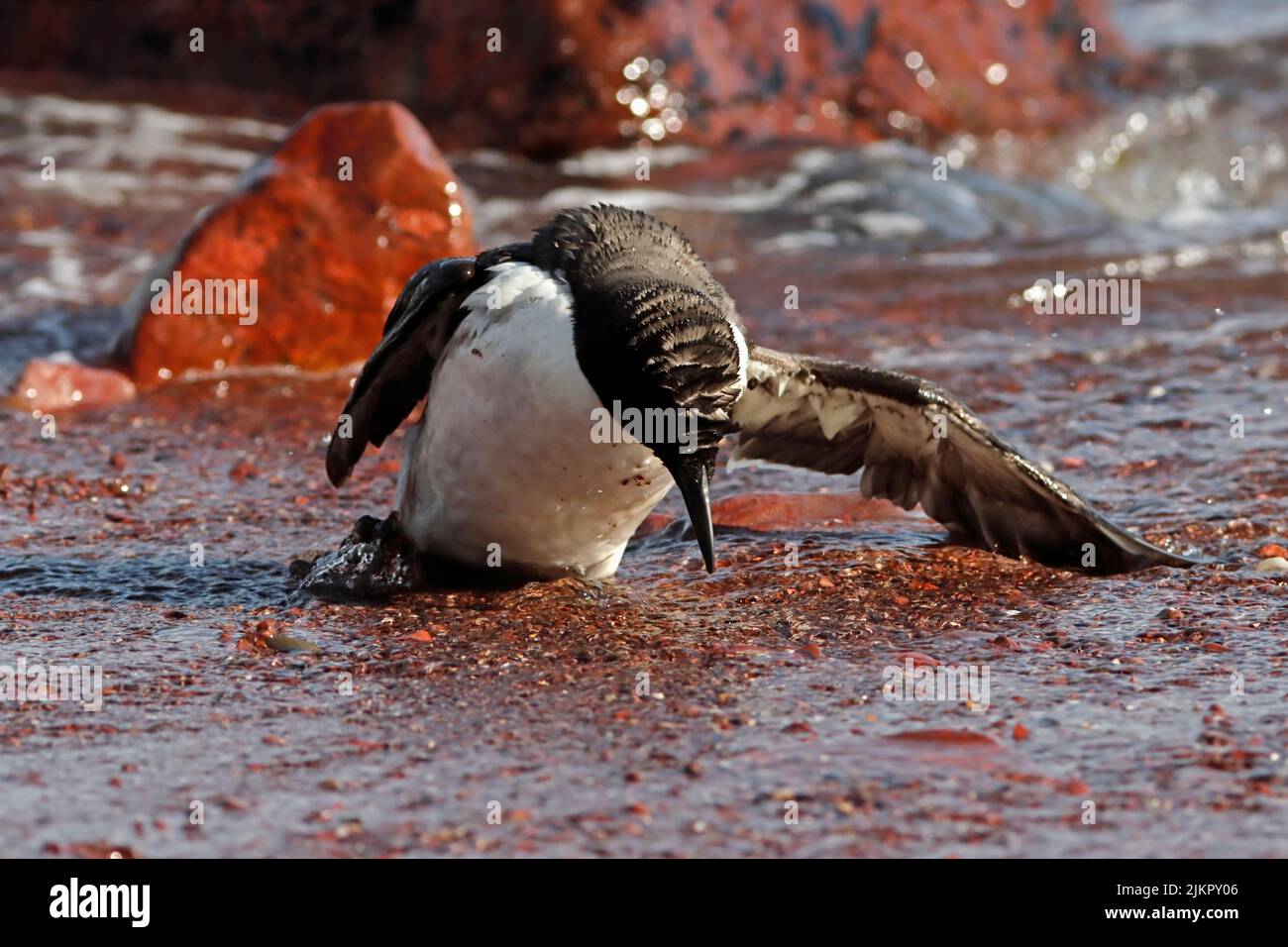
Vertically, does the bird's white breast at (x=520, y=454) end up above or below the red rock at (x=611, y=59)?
below

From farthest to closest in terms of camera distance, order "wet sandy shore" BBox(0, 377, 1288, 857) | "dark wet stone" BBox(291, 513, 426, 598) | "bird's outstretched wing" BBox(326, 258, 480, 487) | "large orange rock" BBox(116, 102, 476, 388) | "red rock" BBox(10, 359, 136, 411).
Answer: "large orange rock" BBox(116, 102, 476, 388) < "red rock" BBox(10, 359, 136, 411) < "dark wet stone" BBox(291, 513, 426, 598) < "bird's outstretched wing" BBox(326, 258, 480, 487) < "wet sandy shore" BBox(0, 377, 1288, 857)

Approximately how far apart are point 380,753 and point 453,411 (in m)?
1.41

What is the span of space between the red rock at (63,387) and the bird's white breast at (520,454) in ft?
11.1

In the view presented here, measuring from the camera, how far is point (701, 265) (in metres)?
5.64

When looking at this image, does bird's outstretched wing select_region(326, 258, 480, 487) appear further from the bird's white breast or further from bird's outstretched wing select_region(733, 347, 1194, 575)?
bird's outstretched wing select_region(733, 347, 1194, 575)

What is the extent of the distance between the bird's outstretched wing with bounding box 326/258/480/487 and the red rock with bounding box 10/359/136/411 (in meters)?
3.00

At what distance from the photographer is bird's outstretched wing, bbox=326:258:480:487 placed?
5.45 metres

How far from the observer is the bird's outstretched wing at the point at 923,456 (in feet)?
19.7

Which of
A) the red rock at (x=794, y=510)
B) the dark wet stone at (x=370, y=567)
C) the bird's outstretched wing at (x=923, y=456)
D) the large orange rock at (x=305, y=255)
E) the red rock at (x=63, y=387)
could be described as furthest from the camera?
the large orange rock at (x=305, y=255)

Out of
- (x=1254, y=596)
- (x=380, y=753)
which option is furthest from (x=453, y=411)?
(x=1254, y=596)

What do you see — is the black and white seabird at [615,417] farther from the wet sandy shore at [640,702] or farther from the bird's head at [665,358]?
the wet sandy shore at [640,702]

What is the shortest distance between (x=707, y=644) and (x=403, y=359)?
140 centimetres

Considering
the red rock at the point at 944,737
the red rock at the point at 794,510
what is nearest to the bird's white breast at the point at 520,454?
the red rock at the point at 794,510

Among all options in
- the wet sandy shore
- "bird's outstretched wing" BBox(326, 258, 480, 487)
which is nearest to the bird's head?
"bird's outstretched wing" BBox(326, 258, 480, 487)
